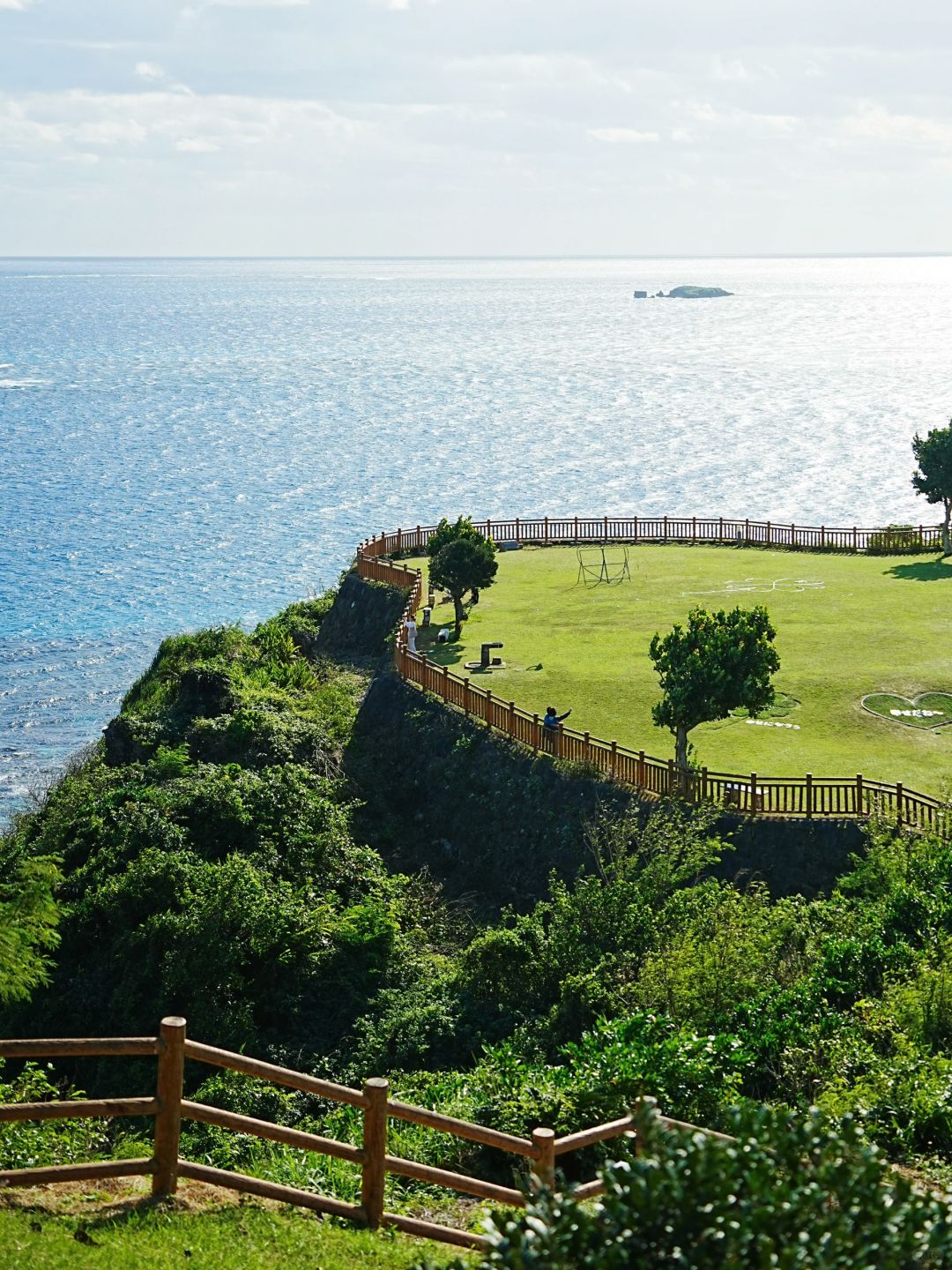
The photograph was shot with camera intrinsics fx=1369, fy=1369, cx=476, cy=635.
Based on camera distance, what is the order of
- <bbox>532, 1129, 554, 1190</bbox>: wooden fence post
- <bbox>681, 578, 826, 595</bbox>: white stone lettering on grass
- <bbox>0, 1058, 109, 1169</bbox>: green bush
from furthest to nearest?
<bbox>681, 578, 826, 595</bbox>: white stone lettering on grass
<bbox>0, 1058, 109, 1169</bbox>: green bush
<bbox>532, 1129, 554, 1190</bbox>: wooden fence post

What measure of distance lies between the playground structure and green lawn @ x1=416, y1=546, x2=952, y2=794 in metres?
0.43

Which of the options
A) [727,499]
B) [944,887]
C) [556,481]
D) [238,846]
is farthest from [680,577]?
[556,481]

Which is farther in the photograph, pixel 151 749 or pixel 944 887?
pixel 151 749

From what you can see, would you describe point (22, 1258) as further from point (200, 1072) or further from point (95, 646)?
point (95, 646)

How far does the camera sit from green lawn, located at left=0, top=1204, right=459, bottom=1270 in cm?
932

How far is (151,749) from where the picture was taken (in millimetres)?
33094

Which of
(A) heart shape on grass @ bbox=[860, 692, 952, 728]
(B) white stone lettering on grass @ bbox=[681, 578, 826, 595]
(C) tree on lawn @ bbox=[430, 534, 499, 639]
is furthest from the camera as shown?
(B) white stone lettering on grass @ bbox=[681, 578, 826, 595]

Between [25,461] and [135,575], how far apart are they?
4133 centimetres

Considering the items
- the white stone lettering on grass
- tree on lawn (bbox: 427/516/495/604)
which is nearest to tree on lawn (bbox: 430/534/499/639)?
tree on lawn (bbox: 427/516/495/604)

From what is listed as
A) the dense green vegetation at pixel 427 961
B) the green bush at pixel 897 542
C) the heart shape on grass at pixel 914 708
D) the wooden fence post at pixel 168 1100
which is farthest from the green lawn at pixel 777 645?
the wooden fence post at pixel 168 1100

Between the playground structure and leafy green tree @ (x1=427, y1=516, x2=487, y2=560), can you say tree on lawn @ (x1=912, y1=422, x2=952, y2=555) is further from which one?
leafy green tree @ (x1=427, y1=516, x2=487, y2=560)

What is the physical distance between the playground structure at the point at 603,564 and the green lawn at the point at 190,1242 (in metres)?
33.6

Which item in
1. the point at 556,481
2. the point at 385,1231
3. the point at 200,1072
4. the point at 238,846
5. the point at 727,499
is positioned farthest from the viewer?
the point at 556,481

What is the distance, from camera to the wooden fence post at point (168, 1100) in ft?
31.7
